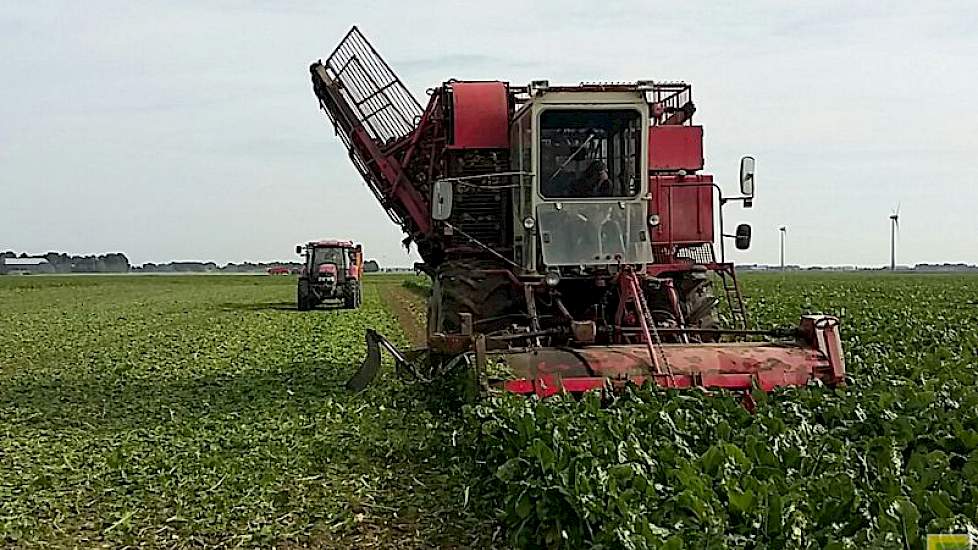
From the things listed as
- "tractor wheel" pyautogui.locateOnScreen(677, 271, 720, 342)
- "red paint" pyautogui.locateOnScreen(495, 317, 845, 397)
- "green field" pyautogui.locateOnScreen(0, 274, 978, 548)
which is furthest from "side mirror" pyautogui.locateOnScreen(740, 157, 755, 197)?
"green field" pyautogui.locateOnScreen(0, 274, 978, 548)

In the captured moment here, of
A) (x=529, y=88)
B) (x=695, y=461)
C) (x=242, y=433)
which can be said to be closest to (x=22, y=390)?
(x=242, y=433)

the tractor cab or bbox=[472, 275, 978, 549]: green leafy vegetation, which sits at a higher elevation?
the tractor cab

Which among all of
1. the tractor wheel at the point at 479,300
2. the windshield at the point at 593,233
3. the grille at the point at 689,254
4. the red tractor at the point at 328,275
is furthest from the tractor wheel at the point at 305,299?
the windshield at the point at 593,233

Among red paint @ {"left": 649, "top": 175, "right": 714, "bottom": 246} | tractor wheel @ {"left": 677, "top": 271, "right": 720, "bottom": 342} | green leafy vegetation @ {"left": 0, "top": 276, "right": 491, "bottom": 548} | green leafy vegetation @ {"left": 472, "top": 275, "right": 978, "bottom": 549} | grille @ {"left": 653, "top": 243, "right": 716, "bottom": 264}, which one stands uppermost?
red paint @ {"left": 649, "top": 175, "right": 714, "bottom": 246}

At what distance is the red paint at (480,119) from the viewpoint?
437 inches

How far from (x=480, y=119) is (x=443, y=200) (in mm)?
1631

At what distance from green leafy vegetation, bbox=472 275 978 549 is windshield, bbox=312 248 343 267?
84.4ft

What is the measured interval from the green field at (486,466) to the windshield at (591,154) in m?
2.31

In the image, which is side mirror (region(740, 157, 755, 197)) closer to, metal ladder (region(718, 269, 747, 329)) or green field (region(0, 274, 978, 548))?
metal ladder (region(718, 269, 747, 329))

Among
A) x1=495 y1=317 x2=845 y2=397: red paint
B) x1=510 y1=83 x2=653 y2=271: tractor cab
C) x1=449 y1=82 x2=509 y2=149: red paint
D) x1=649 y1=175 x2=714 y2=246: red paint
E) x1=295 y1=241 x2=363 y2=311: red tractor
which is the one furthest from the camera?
x1=295 y1=241 x2=363 y2=311: red tractor

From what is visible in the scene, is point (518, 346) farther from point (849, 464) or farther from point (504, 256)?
point (849, 464)

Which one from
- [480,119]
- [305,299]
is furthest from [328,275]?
[480,119]

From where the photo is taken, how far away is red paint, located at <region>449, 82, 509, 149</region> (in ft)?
36.4

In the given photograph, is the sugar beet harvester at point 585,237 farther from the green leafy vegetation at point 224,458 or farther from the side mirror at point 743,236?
the green leafy vegetation at point 224,458
